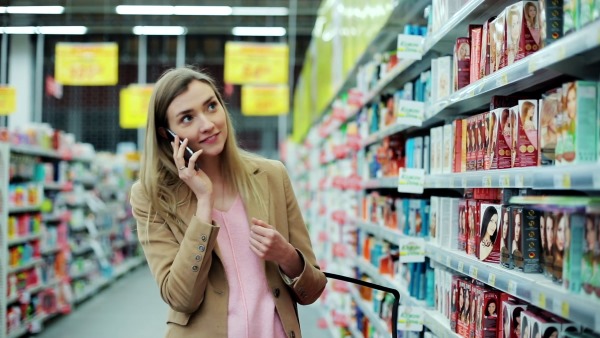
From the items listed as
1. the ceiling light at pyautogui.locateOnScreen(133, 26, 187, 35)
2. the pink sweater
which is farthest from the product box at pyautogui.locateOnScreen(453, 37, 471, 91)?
the ceiling light at pyautogui.locateOnScreen(133, 26, 187, 35)

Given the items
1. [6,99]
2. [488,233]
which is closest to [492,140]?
[488,233]

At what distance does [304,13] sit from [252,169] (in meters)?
16.1

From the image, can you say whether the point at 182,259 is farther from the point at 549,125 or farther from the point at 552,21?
the point at 552,21

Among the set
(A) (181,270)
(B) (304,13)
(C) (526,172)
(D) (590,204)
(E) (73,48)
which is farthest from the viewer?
(B) (304,13)

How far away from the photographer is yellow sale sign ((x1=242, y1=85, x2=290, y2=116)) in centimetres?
1639

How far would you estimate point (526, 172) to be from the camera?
200 cm

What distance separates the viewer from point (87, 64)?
43.5ft

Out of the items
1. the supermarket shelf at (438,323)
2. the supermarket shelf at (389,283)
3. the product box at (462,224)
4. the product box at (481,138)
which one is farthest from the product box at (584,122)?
the supermarket shelf at (389,283)

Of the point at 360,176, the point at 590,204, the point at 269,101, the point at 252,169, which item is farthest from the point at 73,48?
the point at 590,204

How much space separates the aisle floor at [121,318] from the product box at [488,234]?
483 centimetres

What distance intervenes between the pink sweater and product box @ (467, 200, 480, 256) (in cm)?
86

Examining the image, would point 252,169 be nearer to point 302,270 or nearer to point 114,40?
point 302,270

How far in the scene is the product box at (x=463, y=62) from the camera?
2.88 meters

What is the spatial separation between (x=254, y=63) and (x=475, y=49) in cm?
1093
